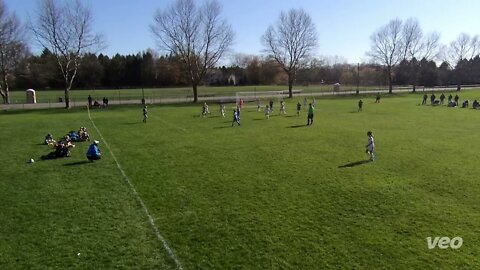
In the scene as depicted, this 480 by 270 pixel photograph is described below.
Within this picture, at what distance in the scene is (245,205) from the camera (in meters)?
11.4

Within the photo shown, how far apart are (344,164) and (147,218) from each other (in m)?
9.19

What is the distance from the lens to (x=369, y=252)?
27.3ft

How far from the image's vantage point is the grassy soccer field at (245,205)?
8.29m

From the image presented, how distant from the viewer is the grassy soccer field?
8.29 meters

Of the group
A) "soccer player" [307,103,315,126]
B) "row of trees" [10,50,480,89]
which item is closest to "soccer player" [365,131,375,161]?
"soccer player" [307,103,315,126]

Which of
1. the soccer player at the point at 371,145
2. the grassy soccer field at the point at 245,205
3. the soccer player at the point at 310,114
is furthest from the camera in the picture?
the soccer player at the point at 310,114

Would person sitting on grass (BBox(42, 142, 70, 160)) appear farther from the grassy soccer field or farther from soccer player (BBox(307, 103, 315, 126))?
soccer player (BBox(307, 103, 315, 126))

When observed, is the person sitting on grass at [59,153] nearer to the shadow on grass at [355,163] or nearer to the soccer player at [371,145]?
the shadow on grass at [355,163]

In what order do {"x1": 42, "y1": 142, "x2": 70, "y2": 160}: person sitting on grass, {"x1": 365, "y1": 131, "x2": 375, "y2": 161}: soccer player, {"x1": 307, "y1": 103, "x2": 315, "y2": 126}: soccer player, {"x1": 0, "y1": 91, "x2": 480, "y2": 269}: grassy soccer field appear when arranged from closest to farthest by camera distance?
{"x1": 0, "y1": 91, "x2": 480, "y2": 269}: grassy soccer field < {"x1": 365, "y1": 131, "x2": 375, "y2": 161}: soccer player < {"x1": 42, "y1": 142, "x2": 70, "y2": 160}: person sitting on grass < {"x1": 307, "y1": 103, "x2": 315, "y2": 126}: soccer player

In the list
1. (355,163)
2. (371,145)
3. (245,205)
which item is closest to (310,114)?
(371,145)

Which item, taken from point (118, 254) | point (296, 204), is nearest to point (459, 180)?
point (296, 204)

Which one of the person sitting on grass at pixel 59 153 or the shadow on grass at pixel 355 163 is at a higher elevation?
the person sitting on grass at pixel 59 153

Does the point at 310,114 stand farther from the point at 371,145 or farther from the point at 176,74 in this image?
the point at 176,74

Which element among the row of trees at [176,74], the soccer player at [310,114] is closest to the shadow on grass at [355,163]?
the soccer player at [310,114]
